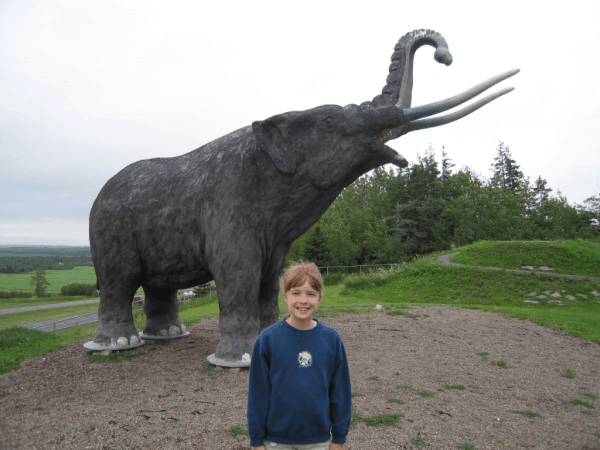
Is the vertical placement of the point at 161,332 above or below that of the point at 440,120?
below

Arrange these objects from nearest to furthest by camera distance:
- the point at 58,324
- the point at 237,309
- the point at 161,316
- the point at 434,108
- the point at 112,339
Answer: the point at 434,108 → the point at 237,309 → the point at 112,339 → the point at 161,316 → the point at 58,324

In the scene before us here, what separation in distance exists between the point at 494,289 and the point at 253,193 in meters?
10.8

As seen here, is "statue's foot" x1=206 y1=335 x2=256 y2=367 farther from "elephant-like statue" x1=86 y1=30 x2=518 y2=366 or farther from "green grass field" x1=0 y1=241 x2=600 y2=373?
"green grass field" x1=0 y1=241 x2=600 y2=373

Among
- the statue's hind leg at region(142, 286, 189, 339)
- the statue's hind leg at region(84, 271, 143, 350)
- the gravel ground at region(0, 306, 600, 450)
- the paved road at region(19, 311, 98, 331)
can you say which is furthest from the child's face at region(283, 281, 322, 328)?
the paved road at region(19, 311, 98, 331)

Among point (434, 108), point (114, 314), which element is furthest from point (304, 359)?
point (114, 314)

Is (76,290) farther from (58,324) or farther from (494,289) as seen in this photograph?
(494,289)

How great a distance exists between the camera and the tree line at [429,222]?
24203 mm

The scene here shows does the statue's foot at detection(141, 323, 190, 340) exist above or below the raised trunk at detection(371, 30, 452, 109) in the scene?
below

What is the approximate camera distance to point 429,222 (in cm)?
2720

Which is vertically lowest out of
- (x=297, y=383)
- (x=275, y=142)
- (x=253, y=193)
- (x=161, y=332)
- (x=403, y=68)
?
(x=161, y=332)

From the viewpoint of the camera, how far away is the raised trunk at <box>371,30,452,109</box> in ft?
14.9

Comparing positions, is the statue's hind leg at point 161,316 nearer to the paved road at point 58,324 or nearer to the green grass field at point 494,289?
the green grass field at point 494,289

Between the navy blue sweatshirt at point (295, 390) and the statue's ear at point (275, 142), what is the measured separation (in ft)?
9.20

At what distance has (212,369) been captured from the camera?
15.0 feet
